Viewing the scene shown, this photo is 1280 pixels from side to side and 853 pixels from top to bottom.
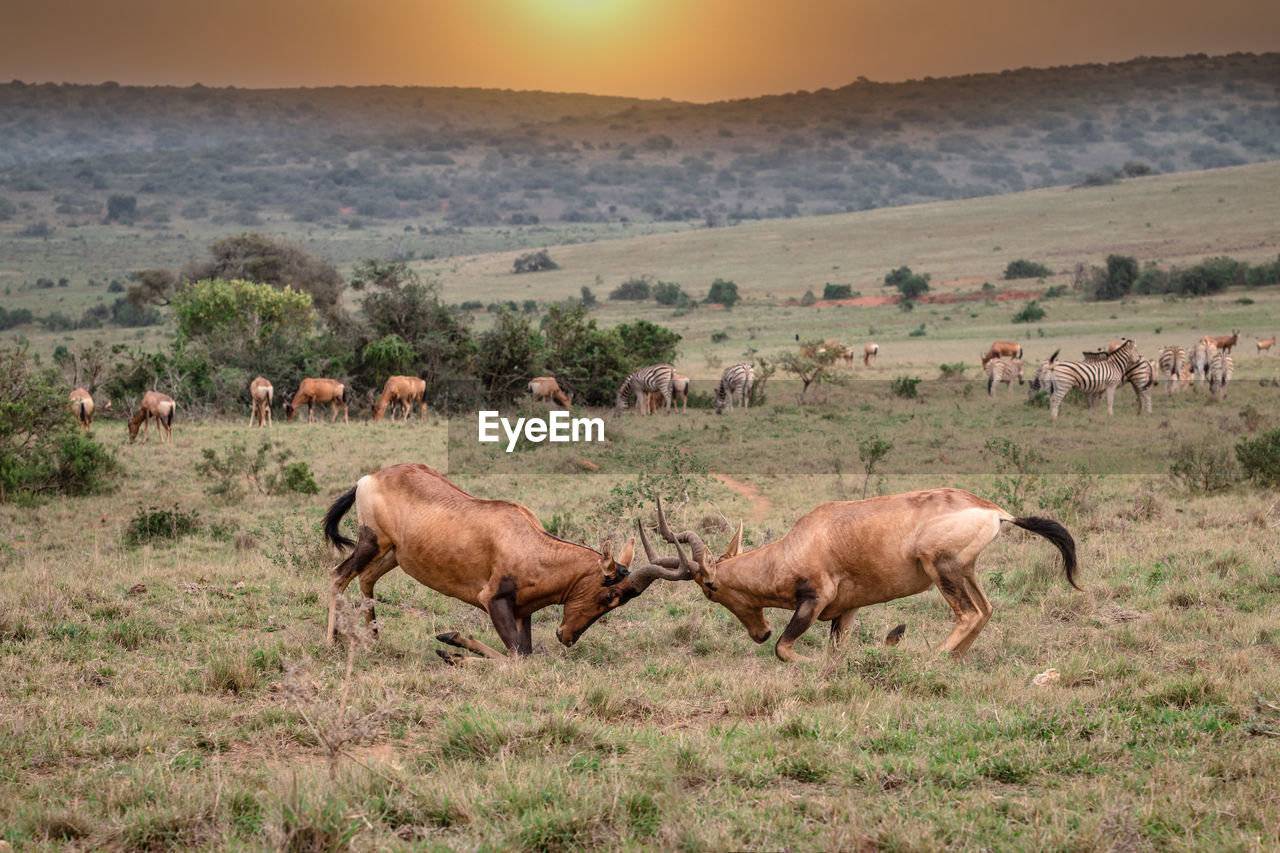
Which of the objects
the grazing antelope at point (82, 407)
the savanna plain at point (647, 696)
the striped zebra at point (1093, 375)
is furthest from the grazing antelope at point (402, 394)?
the striped zebra at point (1093, 375)

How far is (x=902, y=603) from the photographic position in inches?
395

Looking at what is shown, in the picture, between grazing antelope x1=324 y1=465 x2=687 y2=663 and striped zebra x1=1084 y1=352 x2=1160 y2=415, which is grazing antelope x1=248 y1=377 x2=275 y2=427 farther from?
striped zebra x1=1084 y1=352 x2=1160 y2=415

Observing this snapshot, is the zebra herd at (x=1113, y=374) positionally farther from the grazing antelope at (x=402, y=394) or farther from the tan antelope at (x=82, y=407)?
the tan antelope at (x=82, y=407)

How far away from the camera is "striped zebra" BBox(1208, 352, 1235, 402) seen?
28.0 meters

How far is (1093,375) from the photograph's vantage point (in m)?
26.5

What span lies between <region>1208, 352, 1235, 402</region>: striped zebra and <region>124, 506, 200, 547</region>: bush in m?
25.2

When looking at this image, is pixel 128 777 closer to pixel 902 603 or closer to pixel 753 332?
pixel 902 603

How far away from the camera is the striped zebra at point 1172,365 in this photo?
3036 centimetres

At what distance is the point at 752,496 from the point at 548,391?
1397 centimetres

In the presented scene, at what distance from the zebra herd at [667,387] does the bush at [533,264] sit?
221 feet

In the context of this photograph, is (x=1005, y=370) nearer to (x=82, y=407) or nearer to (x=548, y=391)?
(x=548, y=391)

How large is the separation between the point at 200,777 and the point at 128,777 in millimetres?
328

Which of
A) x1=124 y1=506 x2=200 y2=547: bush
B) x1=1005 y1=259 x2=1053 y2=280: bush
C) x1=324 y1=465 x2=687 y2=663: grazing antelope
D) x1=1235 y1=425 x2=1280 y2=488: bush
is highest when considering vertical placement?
x1=1005 y1=259 x2=1053 y2=280: bush

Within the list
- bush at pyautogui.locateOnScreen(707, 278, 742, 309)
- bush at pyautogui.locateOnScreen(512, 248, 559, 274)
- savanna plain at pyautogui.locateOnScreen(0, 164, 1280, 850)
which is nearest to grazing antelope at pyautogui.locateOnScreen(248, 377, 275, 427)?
savanna plain at pyautogui.locateOnScreen(0, 164, 1280, 850)
